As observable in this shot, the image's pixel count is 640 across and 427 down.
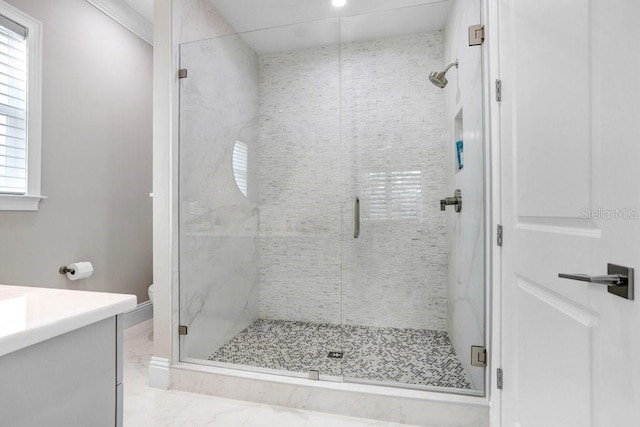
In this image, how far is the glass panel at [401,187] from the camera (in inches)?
79.7

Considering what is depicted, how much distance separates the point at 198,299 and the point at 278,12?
218 cm

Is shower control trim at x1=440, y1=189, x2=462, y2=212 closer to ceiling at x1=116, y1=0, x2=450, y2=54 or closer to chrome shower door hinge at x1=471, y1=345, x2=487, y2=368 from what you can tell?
chrome shower door hinge at x1=471, y1=345, x2=487, y2=368

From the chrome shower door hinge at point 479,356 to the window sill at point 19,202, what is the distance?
2.67m

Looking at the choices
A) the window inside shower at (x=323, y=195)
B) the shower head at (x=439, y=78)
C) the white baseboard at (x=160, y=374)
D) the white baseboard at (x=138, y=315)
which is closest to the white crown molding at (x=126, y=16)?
the window inside shower at (x=323, y=195)

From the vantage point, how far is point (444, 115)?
6.79 ft

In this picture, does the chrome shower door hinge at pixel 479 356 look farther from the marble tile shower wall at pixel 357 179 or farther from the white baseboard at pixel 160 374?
the white baseboard at pixel 160 374

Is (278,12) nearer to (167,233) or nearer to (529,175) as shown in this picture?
(167,233)

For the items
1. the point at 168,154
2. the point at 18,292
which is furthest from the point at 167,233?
the point at 18,292

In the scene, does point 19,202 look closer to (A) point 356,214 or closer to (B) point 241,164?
(B) point 241,164

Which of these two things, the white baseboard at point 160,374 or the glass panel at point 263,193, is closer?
the white baseboard at point 160,374

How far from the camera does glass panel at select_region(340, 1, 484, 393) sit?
202 centimetres

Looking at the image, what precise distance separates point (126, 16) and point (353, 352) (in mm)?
3112

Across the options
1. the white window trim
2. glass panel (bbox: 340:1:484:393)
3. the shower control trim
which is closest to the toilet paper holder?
the white window trim

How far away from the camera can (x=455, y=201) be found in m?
A: 1.94
